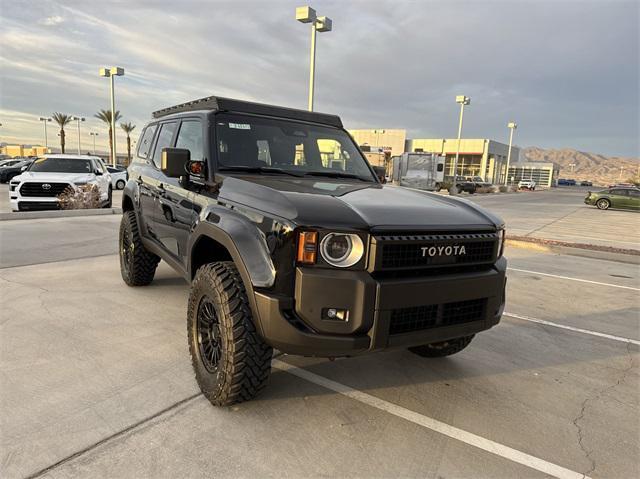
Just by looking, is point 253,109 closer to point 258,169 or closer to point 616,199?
point 258,169

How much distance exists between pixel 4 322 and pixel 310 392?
10.0 ft

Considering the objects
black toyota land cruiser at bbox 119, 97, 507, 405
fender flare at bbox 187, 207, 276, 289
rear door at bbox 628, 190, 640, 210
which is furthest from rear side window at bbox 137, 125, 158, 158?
rear door at bbox 628, 190, 640, 210

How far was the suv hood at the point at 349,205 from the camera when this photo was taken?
2.54m

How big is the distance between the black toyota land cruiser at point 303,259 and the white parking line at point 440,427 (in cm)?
58

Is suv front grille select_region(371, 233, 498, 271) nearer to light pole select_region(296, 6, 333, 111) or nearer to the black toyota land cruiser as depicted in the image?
the black toyota land cruiser

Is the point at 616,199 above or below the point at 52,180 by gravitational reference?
below

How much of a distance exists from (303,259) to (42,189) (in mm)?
11957

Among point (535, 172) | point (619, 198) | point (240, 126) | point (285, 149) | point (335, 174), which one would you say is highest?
point (535, 172)

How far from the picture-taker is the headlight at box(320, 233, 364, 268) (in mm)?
2492

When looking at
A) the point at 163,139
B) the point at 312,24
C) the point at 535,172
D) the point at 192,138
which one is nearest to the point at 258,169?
the point at 192,138

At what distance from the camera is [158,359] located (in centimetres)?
359

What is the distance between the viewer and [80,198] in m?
12.4

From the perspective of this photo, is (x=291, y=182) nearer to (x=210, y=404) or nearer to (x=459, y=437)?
(x=210, y=404)

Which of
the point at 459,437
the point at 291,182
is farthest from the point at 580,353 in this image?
the point at 291,182
